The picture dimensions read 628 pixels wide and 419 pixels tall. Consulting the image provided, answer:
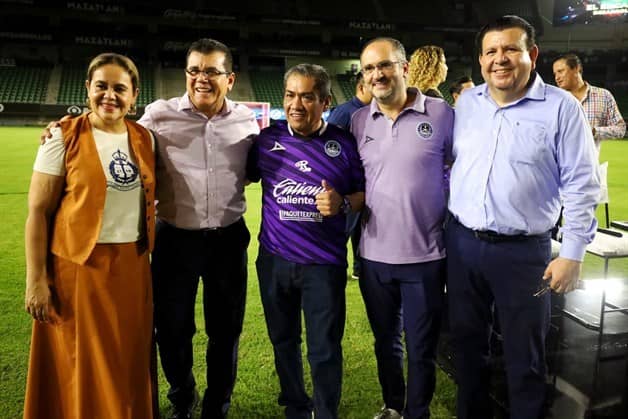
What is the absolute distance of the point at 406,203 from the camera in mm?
2475

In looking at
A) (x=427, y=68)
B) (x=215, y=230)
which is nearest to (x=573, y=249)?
(x=215, y=230)

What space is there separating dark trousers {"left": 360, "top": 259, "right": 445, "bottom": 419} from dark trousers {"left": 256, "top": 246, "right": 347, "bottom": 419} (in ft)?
0.66

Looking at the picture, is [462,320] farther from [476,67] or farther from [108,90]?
[476,67]

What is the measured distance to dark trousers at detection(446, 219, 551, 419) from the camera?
90.7 inches

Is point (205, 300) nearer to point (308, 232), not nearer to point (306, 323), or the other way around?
point (306, 323)

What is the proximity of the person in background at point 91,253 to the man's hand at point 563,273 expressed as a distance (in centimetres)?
185

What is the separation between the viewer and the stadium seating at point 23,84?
26.3m

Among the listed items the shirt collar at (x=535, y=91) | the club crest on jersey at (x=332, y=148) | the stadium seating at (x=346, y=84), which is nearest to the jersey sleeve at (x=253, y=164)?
the club crest on jersey at (x=332, y=148)

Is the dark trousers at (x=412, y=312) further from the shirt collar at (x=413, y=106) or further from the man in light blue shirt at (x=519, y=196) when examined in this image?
the shirt collar at (x=413, y=106)

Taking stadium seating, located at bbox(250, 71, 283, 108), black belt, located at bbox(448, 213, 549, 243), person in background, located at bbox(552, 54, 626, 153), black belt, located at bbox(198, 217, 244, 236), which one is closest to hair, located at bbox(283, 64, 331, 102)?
black belt, located at bbox(198, 217, 244, 236)

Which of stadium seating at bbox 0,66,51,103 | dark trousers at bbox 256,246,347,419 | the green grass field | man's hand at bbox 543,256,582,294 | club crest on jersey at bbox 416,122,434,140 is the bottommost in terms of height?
the green grass field

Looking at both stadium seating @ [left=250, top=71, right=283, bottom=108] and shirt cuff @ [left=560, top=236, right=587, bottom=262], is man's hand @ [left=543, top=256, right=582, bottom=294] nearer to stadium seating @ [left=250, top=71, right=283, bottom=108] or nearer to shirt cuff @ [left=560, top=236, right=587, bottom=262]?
shirt cuff @ [left=560, top=236, right=587, bottom=262]

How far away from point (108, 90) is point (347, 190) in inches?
47.6

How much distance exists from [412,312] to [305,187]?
2.73 feet
